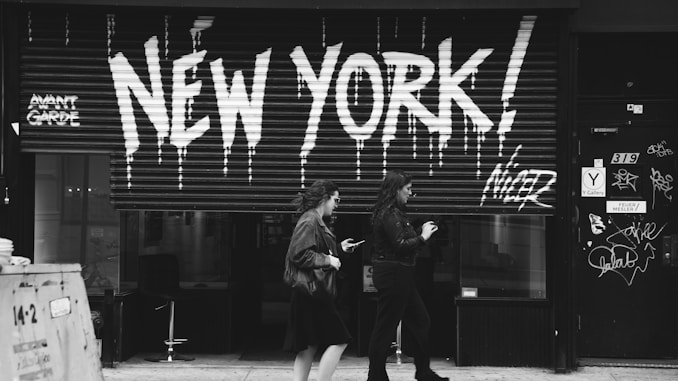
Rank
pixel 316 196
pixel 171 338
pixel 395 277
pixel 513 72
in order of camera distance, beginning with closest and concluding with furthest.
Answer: pixel 316 196 < pixel 395 277 < pixel 513 72 < pixel 171 338

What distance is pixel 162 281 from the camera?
9.68 metres

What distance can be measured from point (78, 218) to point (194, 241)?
139 centimetres

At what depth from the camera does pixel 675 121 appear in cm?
914

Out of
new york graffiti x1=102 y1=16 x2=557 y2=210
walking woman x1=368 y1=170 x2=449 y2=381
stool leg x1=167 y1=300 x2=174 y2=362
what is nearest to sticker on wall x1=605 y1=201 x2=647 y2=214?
new york graffiti x1=102 y1=16 x2=557 y2=210

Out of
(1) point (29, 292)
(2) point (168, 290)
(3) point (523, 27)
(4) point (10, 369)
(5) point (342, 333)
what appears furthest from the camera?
(2) point (168, 290)

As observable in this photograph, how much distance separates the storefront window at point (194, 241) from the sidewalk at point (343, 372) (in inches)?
46.3

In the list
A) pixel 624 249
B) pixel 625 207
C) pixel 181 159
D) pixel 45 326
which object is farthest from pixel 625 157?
pixel 45 326

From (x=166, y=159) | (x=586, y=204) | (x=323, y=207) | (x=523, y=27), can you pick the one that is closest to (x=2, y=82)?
(x=166, y=159)

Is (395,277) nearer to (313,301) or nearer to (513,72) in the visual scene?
(313,301)

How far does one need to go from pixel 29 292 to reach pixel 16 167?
4.03 meters

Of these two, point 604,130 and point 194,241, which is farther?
point 194,241

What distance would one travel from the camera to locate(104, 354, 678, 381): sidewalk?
8.52 metres

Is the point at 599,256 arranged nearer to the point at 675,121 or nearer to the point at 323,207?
the point at 675,121
